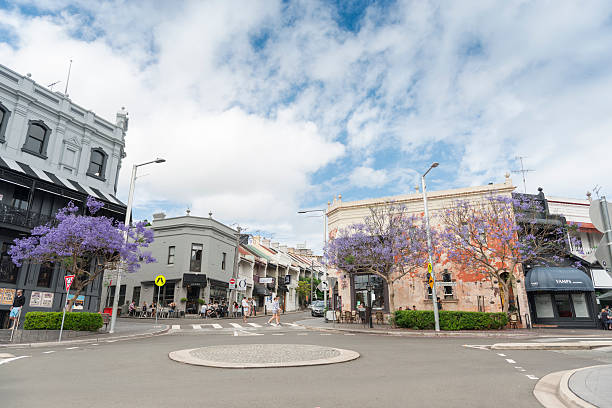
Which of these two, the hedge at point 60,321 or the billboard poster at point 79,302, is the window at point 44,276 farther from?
the hedge at point 60,321

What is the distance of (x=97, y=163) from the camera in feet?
89.4

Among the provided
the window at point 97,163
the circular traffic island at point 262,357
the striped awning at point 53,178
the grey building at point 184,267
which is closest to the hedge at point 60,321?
the striped awning at point 53,178

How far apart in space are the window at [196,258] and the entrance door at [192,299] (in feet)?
6.09

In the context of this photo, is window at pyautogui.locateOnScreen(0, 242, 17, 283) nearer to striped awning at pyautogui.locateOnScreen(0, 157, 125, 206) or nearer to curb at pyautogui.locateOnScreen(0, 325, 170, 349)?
striped awning at pyautogui.locateOnScreen(0, 157, 125, 206)

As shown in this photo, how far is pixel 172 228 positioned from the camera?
133ft

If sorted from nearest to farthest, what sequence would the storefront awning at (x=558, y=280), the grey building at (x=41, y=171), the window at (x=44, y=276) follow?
the grey building at (x=41, y=171) < the window at (x=44, y=276) < the storefront awning at (x=558, y=280)

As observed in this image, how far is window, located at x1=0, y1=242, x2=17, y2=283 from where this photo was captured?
21172 mm

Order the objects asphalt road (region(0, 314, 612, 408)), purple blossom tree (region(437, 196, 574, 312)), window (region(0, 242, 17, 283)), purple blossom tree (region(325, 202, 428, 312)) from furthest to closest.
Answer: purple blossom tree (region(325, 202, 428, 312)) → purple blossom tree (region(437, 196, 574, 312)) → window (region(0, 242, 17, 283)) → asphalt road (region(0, 314, 612, 408))

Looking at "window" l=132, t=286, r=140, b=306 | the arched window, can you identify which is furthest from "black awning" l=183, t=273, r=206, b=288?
the arched window

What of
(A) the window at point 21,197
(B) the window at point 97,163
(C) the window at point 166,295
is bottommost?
(C) the window at point 166,295

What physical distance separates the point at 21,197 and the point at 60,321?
9.79 m

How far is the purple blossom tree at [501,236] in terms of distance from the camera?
24.1 meters

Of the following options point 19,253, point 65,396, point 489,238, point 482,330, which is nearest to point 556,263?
point 489,238

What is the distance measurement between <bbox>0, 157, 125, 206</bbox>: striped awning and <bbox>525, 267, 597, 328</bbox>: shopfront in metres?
29.2
